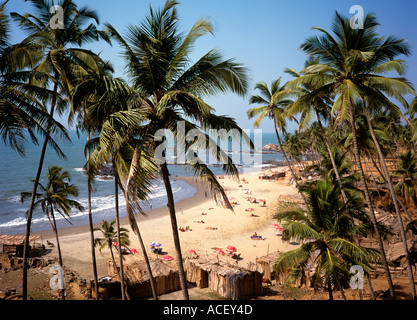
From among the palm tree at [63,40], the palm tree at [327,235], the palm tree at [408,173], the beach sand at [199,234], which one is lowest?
the beach sand at [199,234]

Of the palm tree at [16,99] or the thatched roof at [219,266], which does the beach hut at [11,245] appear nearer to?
the thatched roof at [219,266]

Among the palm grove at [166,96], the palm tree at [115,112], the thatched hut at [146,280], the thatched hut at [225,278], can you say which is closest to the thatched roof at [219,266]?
the thatched hut at [225,278]

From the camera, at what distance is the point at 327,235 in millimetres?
7891

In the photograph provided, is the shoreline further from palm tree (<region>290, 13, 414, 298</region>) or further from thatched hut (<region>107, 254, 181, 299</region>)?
palm tree (<region>290, 13, 414, 298</region>)

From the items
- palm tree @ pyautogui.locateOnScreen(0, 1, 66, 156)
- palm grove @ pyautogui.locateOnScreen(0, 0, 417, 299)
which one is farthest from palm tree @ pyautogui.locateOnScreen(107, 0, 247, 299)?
palm tree @ pyautogui.locateOnScreen(0, 1, 66, 156)

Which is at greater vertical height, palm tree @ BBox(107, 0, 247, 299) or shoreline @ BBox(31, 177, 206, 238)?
palm tree @ BBox(107, 0, 247, 299)

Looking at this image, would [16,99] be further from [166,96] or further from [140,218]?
[140,218]

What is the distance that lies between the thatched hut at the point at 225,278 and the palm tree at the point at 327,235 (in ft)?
16.5

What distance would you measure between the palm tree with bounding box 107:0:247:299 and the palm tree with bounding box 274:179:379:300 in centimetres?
345

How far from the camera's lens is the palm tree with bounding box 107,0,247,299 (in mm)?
5992

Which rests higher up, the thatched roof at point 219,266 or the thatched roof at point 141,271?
the thatched roof at point 219,266

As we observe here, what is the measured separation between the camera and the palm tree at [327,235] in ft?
23.8
